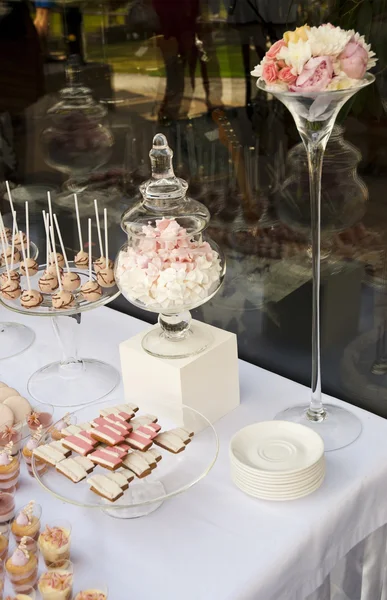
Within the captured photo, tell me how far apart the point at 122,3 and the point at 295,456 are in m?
1.33

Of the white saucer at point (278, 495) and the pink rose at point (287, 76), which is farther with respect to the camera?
the white saucer at point (278, 495)

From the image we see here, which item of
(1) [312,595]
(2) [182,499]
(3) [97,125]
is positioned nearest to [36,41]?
(3) [97,125]

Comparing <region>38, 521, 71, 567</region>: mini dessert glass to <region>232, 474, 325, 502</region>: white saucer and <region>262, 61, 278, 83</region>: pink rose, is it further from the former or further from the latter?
<region>262, 61, 278, 83</region>: pink rose

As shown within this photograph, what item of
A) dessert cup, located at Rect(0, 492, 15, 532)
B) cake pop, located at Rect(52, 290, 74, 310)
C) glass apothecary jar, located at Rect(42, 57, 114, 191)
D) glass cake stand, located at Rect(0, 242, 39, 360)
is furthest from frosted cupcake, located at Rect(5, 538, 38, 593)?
glass apothecary jar, located at Rect(42, 57, 114, 191)

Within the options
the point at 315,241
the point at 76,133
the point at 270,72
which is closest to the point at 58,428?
the point at 315,241

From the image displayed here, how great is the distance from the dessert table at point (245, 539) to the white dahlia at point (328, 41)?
0.69 metres

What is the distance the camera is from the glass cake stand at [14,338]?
1.77 meters

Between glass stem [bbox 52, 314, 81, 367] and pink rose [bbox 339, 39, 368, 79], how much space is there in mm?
852

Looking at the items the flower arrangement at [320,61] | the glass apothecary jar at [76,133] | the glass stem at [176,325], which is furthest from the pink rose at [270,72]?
the glass apothecary jar at [76,133]

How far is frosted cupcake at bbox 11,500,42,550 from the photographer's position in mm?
1087

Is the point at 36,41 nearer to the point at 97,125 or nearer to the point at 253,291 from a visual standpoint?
the point at 97,125

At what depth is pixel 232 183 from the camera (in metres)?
1.80

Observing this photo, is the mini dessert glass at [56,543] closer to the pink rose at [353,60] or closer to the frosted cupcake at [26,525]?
the frosted cupcake at [26,525]

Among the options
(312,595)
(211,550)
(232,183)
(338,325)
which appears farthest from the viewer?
(232,183)
